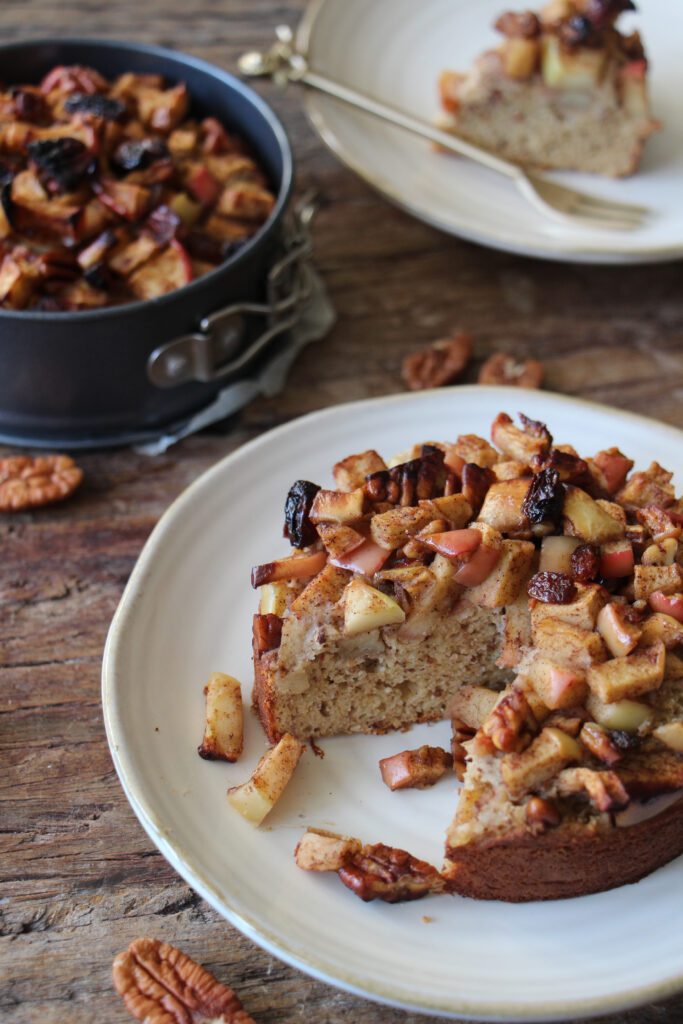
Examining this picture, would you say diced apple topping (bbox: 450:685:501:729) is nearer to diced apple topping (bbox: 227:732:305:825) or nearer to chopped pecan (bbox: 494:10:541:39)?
diced apple topping (bbox: 227:732:305:825)

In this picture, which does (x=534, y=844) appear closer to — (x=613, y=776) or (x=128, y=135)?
(x=613, y=776)

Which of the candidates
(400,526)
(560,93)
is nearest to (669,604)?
(400,526)

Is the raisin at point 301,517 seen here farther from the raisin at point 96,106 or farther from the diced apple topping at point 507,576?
the raisin at point 96,106

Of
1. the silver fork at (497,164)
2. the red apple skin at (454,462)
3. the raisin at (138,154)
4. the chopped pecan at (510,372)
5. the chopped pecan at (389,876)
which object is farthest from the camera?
the silver fork at (497,164)

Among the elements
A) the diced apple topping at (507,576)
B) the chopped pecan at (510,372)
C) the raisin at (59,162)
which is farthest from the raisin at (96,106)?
the diced apple topping at (507,576)

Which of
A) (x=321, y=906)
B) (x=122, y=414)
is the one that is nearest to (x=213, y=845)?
(x=321, y=906)

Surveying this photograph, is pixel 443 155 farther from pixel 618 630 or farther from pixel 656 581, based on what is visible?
pixel 618 630

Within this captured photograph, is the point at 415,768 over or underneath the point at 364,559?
underneath
